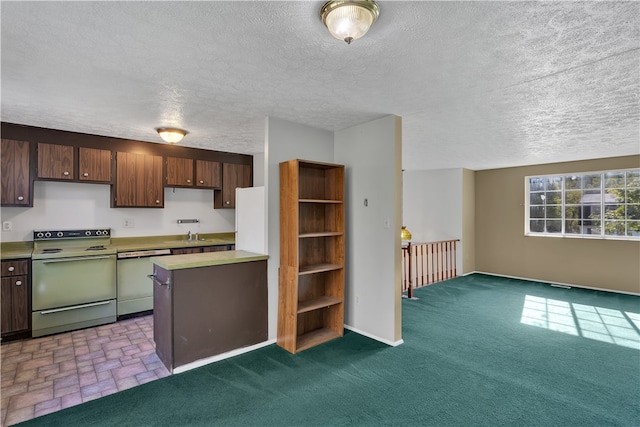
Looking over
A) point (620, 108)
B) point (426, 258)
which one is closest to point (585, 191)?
point (426, 258)

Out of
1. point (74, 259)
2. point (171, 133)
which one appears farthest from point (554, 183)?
point (74, 259)

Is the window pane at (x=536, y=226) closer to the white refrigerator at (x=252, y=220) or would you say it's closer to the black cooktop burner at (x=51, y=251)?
the white refrigerator at (x=252, y=220)

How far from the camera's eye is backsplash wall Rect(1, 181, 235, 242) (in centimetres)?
389

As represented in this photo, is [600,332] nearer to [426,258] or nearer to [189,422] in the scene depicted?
[426,258]

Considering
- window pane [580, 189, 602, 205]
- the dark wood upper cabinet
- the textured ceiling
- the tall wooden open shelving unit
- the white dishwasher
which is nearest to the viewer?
the textured ceiling

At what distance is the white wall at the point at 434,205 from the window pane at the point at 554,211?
5.25ft

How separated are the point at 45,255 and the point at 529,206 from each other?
8020 millimetres

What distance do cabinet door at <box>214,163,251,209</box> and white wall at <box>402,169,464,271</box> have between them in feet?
13.8

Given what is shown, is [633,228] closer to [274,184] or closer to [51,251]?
[274,184]

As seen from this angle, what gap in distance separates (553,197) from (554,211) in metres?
0.28

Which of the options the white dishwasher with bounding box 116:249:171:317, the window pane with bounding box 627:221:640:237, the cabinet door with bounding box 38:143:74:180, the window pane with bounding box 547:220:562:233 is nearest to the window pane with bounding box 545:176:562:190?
the window pane with bounding box 547:220:562:233

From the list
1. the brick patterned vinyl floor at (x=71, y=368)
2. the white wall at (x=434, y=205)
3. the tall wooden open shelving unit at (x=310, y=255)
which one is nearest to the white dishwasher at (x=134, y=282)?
the brick patterned vinyl floor at (x=71, y=368)

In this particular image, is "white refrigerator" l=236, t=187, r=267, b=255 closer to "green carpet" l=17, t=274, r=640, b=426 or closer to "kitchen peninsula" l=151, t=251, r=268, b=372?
"kitchen peninsula" l=151, t=251, r=268, b=372

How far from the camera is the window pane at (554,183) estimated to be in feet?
20.0
